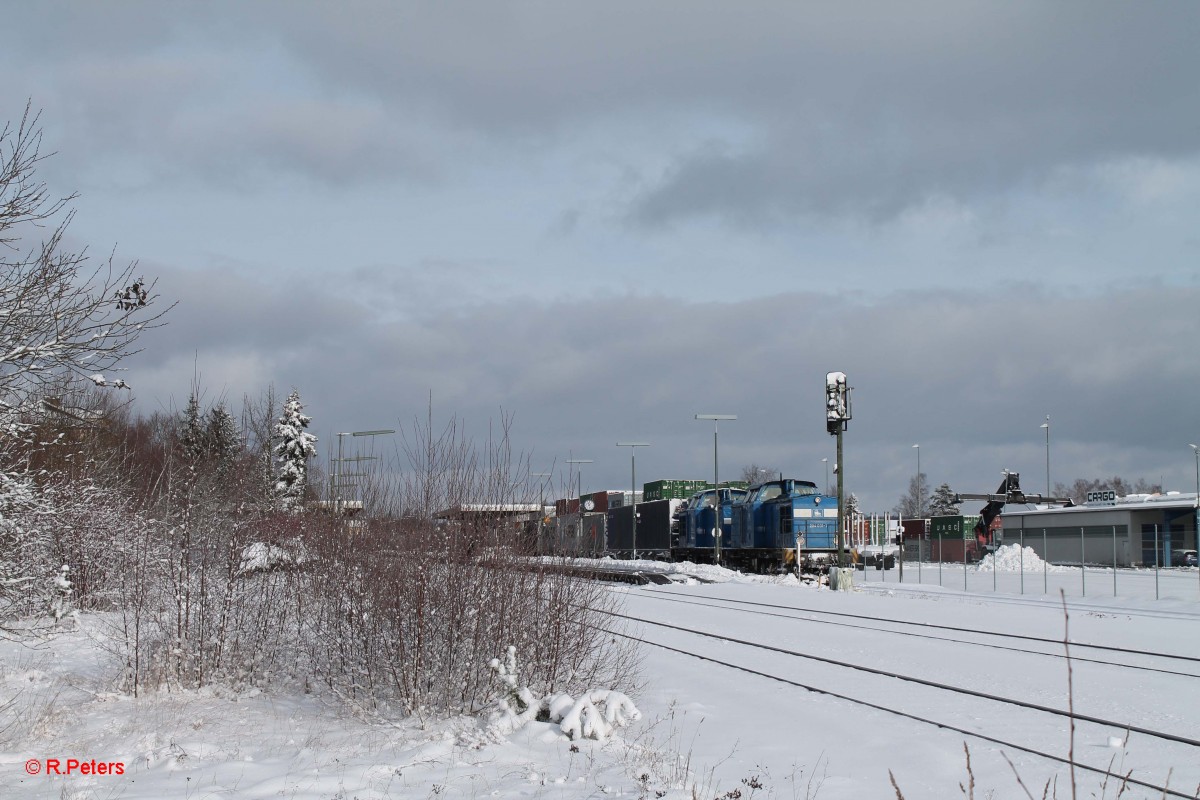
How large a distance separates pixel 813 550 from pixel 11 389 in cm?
3279

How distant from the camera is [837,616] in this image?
76.8 feet

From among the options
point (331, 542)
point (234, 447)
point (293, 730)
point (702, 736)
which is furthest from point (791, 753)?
point (234, 447)

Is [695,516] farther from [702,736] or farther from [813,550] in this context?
[702,736]

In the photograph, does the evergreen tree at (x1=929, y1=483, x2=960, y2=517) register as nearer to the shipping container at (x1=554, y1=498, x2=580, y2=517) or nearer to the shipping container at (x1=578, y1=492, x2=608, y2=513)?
the shipping container at (x1=578, y1=492, x2=608, y2=513)

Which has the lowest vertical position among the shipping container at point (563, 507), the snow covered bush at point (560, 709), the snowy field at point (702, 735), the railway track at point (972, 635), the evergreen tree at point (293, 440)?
the railway track at point (972, 635)

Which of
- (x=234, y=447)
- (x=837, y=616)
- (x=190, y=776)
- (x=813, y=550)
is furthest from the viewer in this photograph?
(x=813, y=550)

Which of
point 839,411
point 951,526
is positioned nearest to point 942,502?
point 951,526

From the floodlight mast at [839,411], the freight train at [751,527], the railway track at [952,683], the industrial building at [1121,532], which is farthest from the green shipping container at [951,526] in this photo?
the railway track at [952,683]

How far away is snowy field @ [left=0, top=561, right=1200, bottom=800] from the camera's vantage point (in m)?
8.31

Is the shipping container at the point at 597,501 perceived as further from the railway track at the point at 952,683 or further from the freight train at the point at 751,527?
the railway track at the point at 952,683

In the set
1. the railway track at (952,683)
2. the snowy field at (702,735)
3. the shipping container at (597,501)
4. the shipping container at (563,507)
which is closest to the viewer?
the snowy field at (702,735)

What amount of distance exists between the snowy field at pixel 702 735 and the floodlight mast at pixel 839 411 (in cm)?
1789

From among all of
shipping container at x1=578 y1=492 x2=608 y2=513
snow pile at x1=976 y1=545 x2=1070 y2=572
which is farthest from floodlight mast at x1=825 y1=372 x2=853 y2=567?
shipping container at x1=578 y1=492 x2=608 y2=513

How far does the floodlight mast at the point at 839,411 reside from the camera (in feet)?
116
